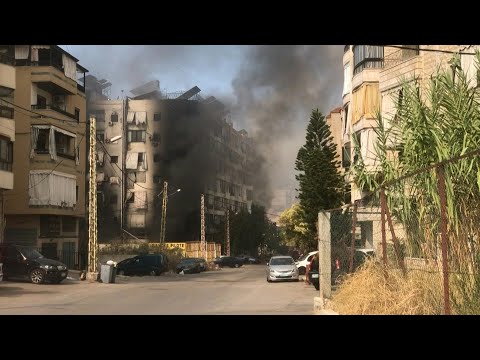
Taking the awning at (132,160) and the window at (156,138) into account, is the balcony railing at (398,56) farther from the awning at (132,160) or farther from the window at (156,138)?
the awning at (132,160)

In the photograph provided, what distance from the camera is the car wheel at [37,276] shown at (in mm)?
25688

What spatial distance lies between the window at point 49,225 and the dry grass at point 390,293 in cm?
3109

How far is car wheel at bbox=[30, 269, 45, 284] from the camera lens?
25688 millimetres

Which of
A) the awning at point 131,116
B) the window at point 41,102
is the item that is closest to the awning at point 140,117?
the awning at point 131,116

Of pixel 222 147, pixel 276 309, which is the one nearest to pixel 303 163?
pixel 222 147

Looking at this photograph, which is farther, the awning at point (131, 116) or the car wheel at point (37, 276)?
the awning at point (131, 116)

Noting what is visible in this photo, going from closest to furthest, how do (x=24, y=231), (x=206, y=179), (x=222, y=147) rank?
(x=24, y=231) → (x=222, y=147) → (x=206, y=179)

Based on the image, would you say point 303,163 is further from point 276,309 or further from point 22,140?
point 276,309

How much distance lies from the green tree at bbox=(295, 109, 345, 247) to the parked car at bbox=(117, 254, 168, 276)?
10075 millimetres

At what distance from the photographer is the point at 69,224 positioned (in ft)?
140
